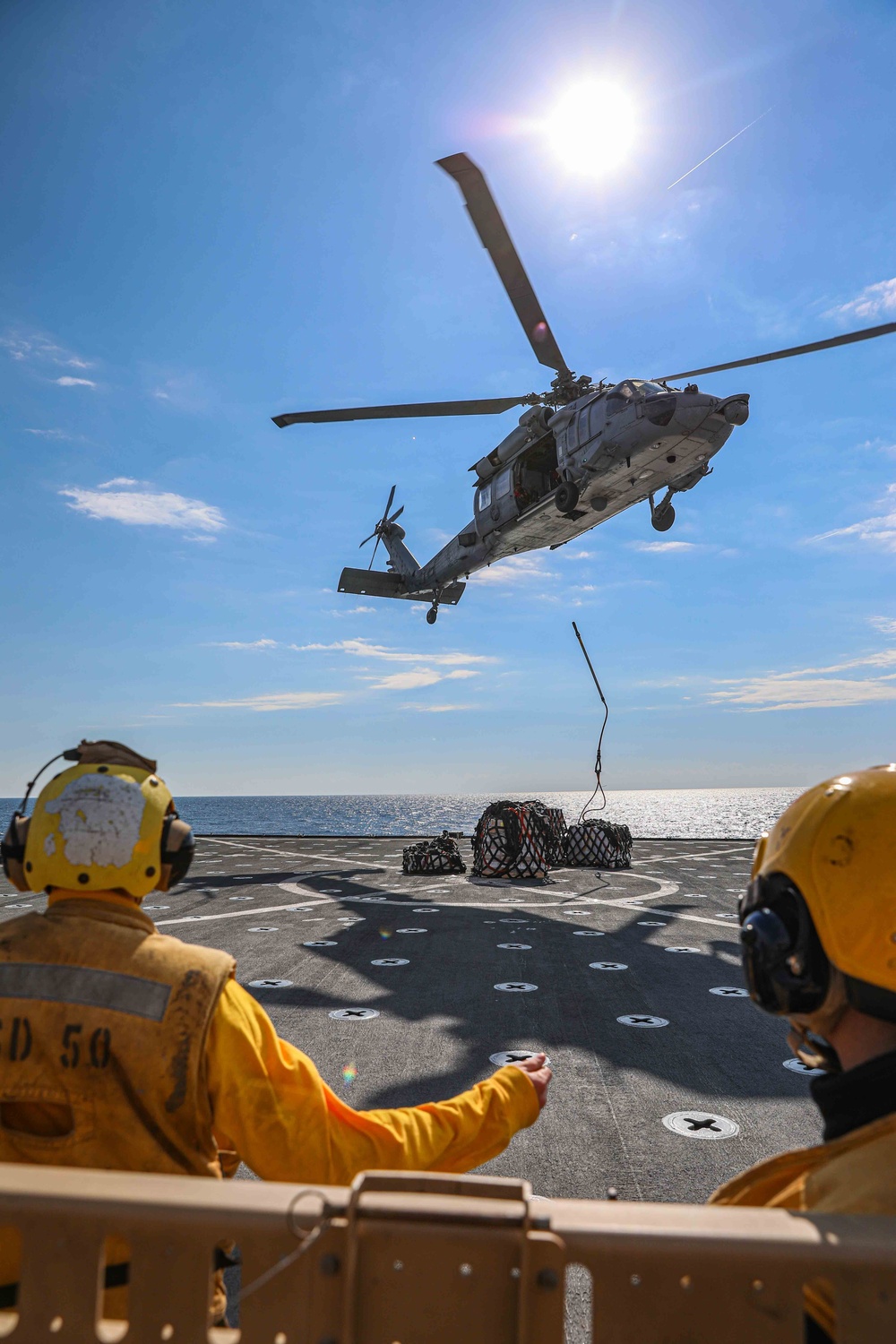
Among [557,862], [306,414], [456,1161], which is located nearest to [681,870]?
[557,862]

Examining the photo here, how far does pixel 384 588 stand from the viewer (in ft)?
77.7

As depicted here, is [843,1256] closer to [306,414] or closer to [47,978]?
[47,978]

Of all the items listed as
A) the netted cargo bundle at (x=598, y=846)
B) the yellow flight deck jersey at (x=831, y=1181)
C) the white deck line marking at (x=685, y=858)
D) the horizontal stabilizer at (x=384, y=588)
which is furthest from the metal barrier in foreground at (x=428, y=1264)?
the horizontal stabilizer at (x=384, y=588)

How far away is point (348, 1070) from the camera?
475 cm

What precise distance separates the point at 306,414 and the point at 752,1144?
1489cm

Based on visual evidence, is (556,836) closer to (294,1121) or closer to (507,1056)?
(507,1056)

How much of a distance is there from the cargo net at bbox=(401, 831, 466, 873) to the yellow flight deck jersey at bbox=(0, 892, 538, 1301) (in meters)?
15.8

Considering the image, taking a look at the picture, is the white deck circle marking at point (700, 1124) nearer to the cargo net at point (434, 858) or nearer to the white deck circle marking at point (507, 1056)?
the white deck circle marking at point (507, 1056)

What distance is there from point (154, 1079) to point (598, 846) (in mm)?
17669

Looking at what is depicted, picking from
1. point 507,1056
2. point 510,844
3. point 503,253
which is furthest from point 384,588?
point 507,1056

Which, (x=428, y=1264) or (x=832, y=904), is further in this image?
(x=832, y=904)

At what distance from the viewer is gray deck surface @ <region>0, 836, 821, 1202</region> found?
385cm

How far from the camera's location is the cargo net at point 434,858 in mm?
17359

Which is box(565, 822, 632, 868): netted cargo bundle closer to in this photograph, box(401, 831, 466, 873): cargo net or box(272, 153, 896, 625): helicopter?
box(401, 831, 466, 873): cargo net
